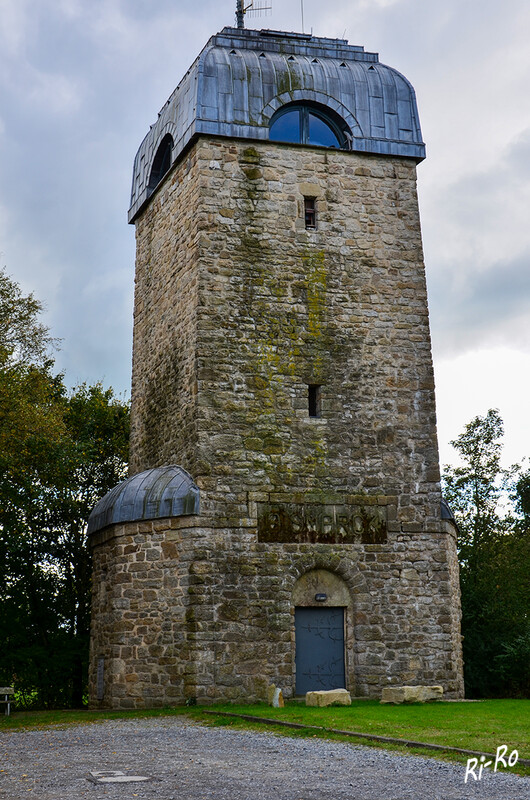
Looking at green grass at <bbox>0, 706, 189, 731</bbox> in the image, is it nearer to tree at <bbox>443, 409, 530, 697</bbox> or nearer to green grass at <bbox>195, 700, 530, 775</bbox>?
green grass at <bbox>195, 700, 530, 775</bbox>

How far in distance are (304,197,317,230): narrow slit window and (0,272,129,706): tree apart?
5.45 m

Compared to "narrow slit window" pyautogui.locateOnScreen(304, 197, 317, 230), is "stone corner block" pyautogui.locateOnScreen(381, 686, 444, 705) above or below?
below

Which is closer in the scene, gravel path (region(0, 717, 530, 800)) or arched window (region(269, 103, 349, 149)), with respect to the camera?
gravel path (region(0, 717, 530, 800))

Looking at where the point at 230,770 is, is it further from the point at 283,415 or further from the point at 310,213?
the point at 310,213

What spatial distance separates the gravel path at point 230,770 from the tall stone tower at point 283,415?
4.15 meters

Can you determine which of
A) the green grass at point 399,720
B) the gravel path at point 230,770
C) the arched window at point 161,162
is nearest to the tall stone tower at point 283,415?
the arched window at point 161,162

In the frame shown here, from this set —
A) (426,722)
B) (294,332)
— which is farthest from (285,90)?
(426,722)

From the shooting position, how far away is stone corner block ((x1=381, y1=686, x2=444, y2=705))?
45.6ft

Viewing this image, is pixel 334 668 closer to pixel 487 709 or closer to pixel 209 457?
pixel 487 709

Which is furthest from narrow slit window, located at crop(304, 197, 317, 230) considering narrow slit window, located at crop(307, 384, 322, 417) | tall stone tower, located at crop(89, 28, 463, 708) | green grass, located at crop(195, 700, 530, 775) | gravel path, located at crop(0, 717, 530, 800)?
gravel path, located at crop(0, 717, 530, 800)

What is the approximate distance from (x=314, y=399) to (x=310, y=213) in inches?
140

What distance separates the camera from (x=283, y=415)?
15.6 m

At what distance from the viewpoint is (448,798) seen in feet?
20.4

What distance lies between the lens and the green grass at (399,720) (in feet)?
28.8
